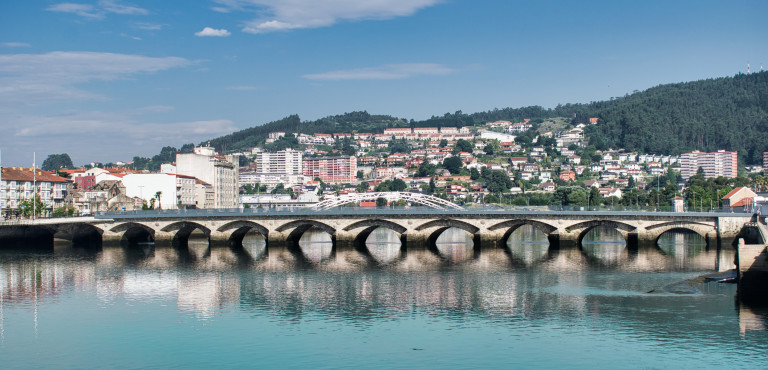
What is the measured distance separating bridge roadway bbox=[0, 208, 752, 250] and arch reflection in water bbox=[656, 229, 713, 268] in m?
1.68

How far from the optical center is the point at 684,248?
61531mm

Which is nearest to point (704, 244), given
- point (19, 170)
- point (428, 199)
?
point (428, 199)

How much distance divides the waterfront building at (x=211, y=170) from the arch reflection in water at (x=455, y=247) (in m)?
37.6

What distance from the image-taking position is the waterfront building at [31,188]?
84.6 meters

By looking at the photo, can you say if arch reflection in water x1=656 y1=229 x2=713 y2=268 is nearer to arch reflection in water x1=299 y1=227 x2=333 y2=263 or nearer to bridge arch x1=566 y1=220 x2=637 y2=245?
bridge arch x1=566 y1=220 x2=637 y2=245

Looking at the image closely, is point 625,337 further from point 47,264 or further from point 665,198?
point 665,198

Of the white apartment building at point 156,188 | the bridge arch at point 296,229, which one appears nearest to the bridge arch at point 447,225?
the bridge arch at point 296,229

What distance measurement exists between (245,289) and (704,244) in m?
40.5

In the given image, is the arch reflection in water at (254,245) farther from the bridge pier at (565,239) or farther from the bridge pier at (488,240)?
the bridge pier at (565,239)

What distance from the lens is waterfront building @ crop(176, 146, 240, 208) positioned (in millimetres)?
106250

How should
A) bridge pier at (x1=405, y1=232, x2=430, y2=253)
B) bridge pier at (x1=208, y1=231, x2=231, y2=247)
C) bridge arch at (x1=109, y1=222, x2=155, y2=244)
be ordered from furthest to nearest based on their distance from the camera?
bridge arch at (x1=109, y1=222, x2=155, y2=244) < bridge pier at (x1=208, y1=231, x2=231, y2=247) < bridge pier at (x1=405, y1=232, x2=430, y2=253)

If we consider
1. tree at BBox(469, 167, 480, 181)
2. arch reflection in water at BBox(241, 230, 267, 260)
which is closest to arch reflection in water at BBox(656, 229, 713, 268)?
arch reflection in water at BBox(241, 230, 267, 260)

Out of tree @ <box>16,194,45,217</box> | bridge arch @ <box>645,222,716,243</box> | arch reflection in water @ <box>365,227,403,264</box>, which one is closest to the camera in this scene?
arch reflection in water @ <box>365,227,403,264</box>

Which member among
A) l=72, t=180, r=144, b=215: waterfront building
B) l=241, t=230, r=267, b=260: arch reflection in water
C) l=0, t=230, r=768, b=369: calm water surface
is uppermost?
l=72, t=180, r=144, b=215: waterfront building
